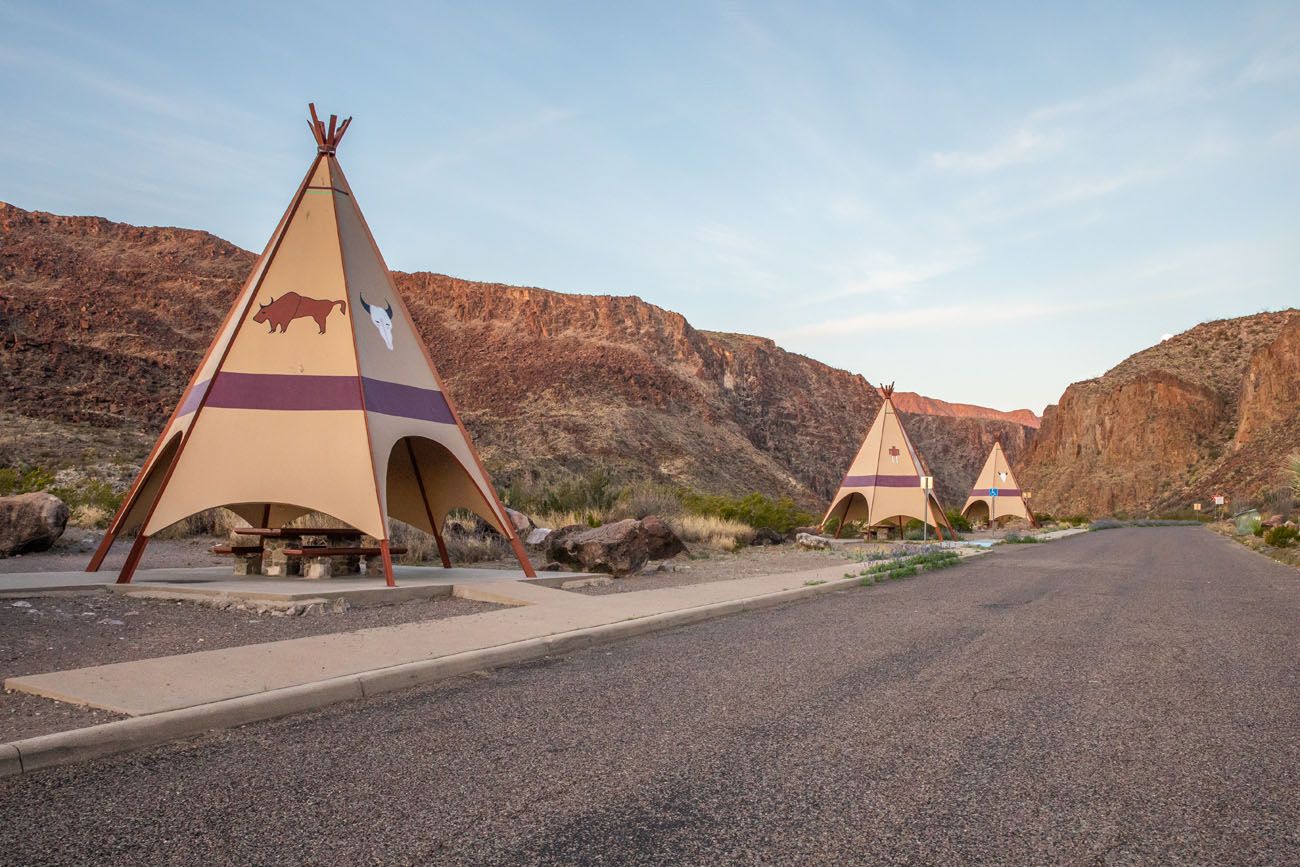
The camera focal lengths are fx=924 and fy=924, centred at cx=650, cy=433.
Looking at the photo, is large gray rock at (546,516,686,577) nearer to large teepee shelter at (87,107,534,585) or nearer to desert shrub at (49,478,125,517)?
large teepee shelter at (87,107,534,585)

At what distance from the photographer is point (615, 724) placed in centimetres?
550

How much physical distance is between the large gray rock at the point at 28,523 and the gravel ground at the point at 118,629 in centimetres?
660

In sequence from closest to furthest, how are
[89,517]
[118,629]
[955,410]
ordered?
[118,629] < [89,517] < [955,410]

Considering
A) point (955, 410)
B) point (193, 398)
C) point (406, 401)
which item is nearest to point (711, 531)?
point (406, 401)

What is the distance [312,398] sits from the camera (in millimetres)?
12430

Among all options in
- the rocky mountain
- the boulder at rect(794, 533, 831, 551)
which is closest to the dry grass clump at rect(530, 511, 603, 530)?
the boulder at rect(794, 533, 831, 551)

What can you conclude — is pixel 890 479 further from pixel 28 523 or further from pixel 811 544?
pixel 28 523

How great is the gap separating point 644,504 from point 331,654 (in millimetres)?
19114

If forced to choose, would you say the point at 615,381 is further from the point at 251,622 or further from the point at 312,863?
the point at 312,863

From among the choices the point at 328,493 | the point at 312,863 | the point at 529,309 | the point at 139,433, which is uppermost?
the point at 529,309

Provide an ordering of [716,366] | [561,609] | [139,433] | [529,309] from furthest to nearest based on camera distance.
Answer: [716,366], [529,309], [139,433], [561,609]

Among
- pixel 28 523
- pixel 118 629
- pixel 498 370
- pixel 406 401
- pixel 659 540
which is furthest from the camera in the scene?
pixel 498 370

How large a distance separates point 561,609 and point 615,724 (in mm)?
4656

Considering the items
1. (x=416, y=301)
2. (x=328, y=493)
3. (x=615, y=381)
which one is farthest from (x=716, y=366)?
(x=328, y=493)
